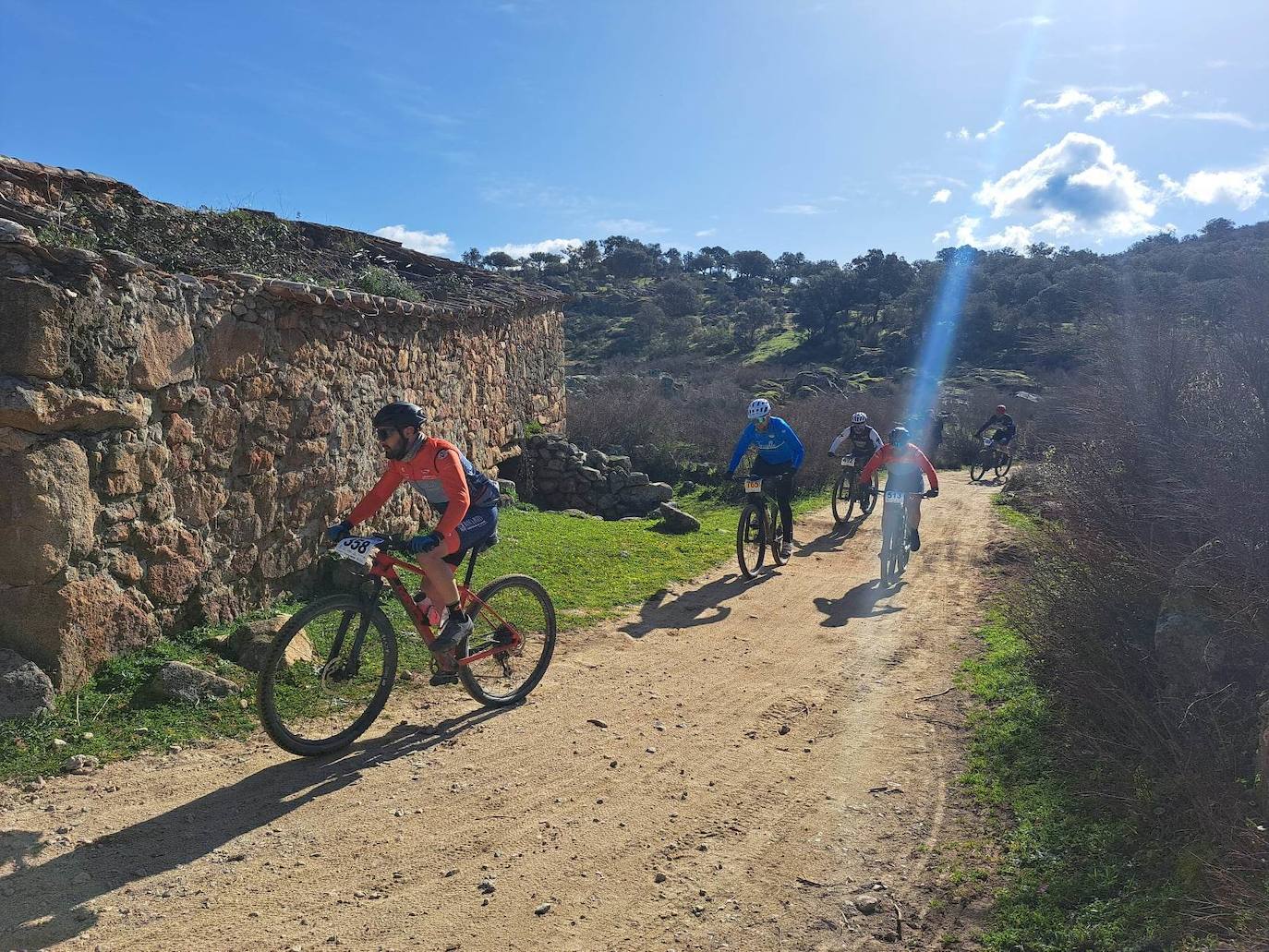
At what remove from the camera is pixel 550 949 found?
10.3 feet

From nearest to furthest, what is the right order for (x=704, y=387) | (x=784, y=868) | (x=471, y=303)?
1. (x=784, y=868)
2. (x=471, y=303)
3. (x=704, y=387)

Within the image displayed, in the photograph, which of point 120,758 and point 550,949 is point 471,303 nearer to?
point 120,758

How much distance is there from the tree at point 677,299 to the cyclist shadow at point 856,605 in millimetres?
47625

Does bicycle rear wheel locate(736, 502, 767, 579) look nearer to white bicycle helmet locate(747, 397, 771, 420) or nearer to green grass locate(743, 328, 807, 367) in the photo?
white bicycle helmet locate(747, 397, 771, 420)

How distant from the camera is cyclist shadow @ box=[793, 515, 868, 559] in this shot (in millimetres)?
11045

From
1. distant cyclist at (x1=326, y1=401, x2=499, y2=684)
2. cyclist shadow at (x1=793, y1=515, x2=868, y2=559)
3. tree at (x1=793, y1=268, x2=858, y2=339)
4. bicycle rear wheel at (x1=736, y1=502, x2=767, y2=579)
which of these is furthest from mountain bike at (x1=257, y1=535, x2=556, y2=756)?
tree at (x1=793, y1=268, x2=858, y2=339)

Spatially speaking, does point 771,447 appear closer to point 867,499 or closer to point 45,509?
point 867,499

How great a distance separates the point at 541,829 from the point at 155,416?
3.70 meters

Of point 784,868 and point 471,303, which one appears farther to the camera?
point 471,303

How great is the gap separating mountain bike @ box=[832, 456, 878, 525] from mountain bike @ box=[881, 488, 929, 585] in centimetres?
288

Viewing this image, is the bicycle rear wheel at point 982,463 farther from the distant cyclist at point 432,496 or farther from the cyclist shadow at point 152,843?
the cyclist shadow at point 152,843

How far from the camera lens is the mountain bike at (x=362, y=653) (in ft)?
14.7

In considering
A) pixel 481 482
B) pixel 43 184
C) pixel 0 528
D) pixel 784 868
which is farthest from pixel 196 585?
pixel 784 868

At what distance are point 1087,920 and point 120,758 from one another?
469 cm
